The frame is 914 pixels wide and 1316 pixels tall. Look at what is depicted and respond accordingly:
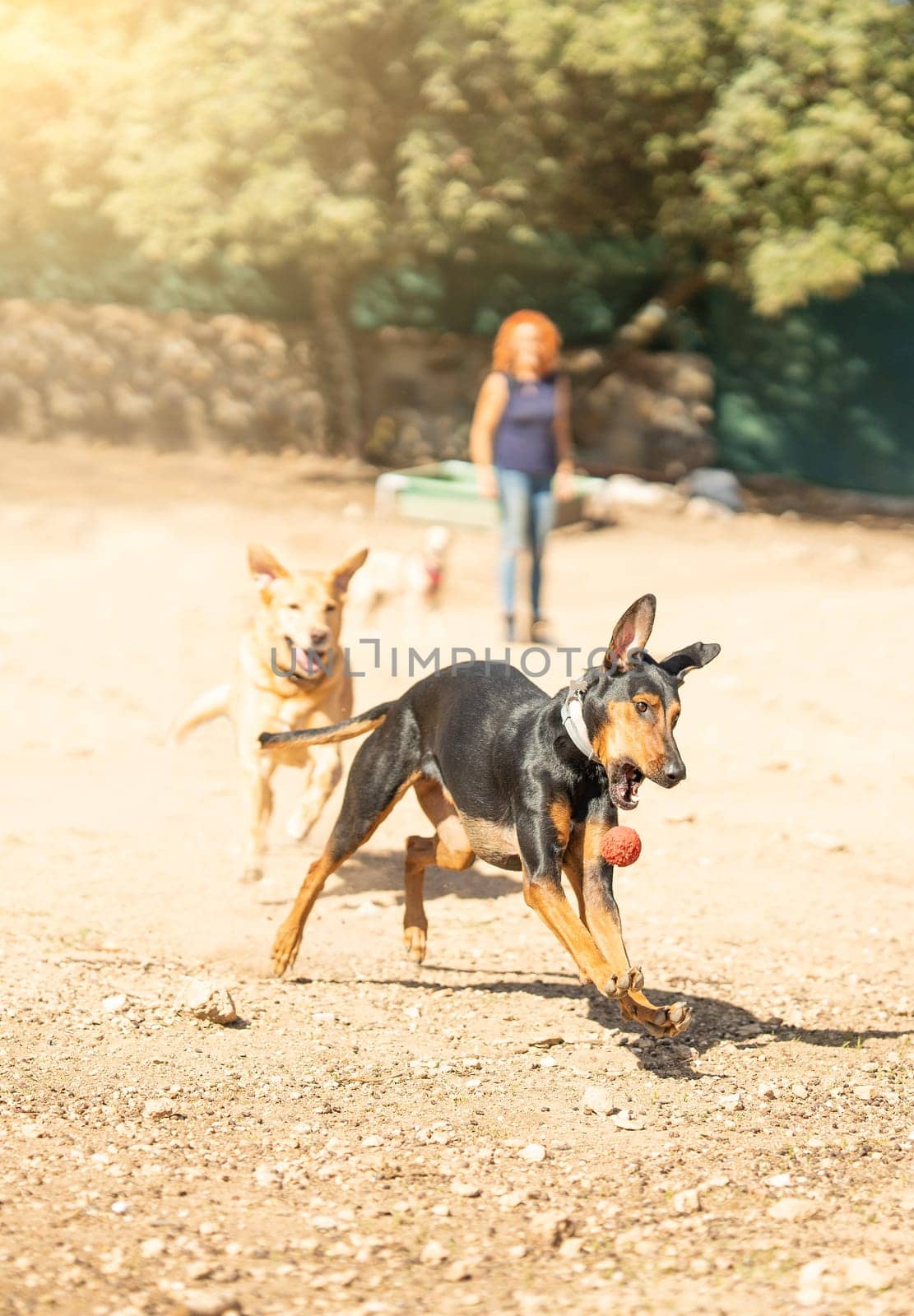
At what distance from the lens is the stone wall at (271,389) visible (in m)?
19.4

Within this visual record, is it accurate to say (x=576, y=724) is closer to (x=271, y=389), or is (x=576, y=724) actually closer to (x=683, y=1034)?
(x=683, y=1034)

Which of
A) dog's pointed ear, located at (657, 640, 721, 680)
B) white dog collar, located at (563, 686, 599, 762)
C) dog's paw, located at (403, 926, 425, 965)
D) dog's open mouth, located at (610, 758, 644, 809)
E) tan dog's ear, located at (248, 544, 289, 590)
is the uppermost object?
dog's pointed ear, located at (657, 640, 721, 680)

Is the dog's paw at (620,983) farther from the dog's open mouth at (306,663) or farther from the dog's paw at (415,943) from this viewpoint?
the dog's open mouth at (306,663)

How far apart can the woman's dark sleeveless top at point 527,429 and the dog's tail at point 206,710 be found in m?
3.72

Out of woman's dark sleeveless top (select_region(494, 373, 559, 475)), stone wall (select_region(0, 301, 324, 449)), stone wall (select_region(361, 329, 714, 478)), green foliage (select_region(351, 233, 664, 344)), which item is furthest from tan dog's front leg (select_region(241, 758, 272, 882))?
stone wall (select_region(0, 301, 324, 449))

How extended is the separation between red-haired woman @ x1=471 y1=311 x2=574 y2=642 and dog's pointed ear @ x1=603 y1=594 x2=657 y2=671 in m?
6.42

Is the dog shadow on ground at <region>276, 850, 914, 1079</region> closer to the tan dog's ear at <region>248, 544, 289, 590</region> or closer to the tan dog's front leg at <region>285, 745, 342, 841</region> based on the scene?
the tan dog's front leg at <region>285, 745, 342, 841</region>

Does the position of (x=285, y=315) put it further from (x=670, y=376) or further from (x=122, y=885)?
(x=122, y=885)

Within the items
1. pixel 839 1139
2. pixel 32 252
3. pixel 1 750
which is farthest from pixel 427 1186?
pixel 32 252

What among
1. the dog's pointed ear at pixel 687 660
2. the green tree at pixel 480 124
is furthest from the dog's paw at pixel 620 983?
the green tree at pixel 480 124

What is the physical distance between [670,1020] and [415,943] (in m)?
1.42

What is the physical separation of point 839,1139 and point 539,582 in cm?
702

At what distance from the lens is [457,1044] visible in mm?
5027

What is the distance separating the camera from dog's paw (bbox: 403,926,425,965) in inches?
223
